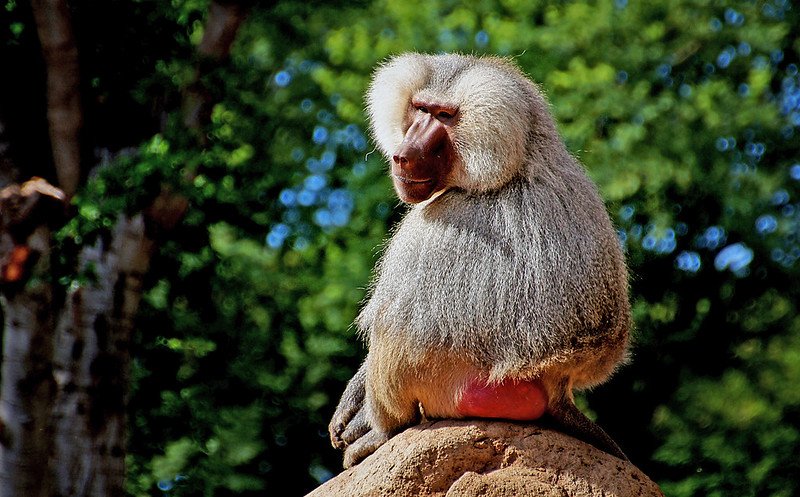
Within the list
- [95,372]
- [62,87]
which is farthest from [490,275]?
[95,372]

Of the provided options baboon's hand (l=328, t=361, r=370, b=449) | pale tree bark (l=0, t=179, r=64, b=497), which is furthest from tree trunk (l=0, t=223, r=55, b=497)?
baboon's hand (l=328, t=361, r=370, b=449)

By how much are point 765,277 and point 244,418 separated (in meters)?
4.29

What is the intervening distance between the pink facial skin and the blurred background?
3.55m

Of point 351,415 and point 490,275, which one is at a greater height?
point 490,275

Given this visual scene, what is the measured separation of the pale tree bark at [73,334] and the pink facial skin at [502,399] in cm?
306

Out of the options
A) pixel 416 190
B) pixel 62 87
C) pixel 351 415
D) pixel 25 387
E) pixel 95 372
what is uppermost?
pixel 62 87

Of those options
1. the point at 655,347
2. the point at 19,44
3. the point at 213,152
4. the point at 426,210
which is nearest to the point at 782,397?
the point at 655,347

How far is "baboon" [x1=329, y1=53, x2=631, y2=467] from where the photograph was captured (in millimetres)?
4508

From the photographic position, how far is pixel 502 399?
4.53 m

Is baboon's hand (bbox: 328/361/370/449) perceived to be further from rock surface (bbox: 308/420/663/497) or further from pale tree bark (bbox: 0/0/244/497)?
pale tree bark (bbox: 0/0/244/497)

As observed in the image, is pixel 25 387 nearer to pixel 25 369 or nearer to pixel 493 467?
pixel 25 369

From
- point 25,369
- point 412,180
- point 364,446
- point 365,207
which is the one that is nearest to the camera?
point 412,180

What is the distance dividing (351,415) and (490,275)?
96 centimetres

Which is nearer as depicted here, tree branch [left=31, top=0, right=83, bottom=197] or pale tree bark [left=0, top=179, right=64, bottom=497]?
pale tree bark [left=0, top=179, right=64, bottom=497]
